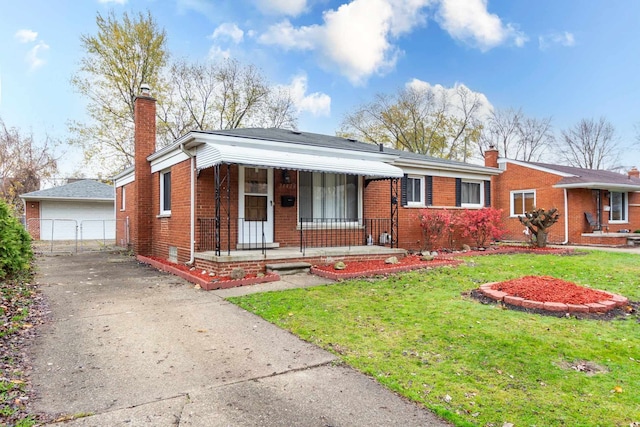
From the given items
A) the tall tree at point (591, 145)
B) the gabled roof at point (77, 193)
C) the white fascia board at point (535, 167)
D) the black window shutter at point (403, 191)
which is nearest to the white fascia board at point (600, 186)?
the white fascia board at point (535, 167)

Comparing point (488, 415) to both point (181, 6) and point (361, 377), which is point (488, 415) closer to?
point (361, 377)

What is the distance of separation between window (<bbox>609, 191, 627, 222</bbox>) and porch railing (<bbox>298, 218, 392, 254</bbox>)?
15.3m

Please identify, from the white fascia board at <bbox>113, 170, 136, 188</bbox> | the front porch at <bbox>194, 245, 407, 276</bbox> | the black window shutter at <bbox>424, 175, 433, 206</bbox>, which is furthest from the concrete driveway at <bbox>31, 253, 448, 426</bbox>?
the white fascia board at <bbox>113, 170, 136, 188</bbox>

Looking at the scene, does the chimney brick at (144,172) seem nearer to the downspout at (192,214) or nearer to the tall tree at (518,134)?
the downspout at (192,214)

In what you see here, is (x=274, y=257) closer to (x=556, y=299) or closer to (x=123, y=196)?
(x=556, y=299)

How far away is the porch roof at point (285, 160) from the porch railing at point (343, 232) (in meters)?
1.82

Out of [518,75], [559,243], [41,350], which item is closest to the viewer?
[41,350]

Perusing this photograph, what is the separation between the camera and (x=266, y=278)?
8031 millimetres

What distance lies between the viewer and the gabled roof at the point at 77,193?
2286 centimetres

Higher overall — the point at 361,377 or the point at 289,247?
the point at 289,247

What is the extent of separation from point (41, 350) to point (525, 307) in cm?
644

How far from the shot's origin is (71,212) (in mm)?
24047

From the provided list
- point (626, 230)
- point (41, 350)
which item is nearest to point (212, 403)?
point (41, 350)

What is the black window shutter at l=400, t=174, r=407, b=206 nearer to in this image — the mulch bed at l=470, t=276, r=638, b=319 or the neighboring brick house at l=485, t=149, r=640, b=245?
the mulch bed at l=470, t=276, r=638, b=319
